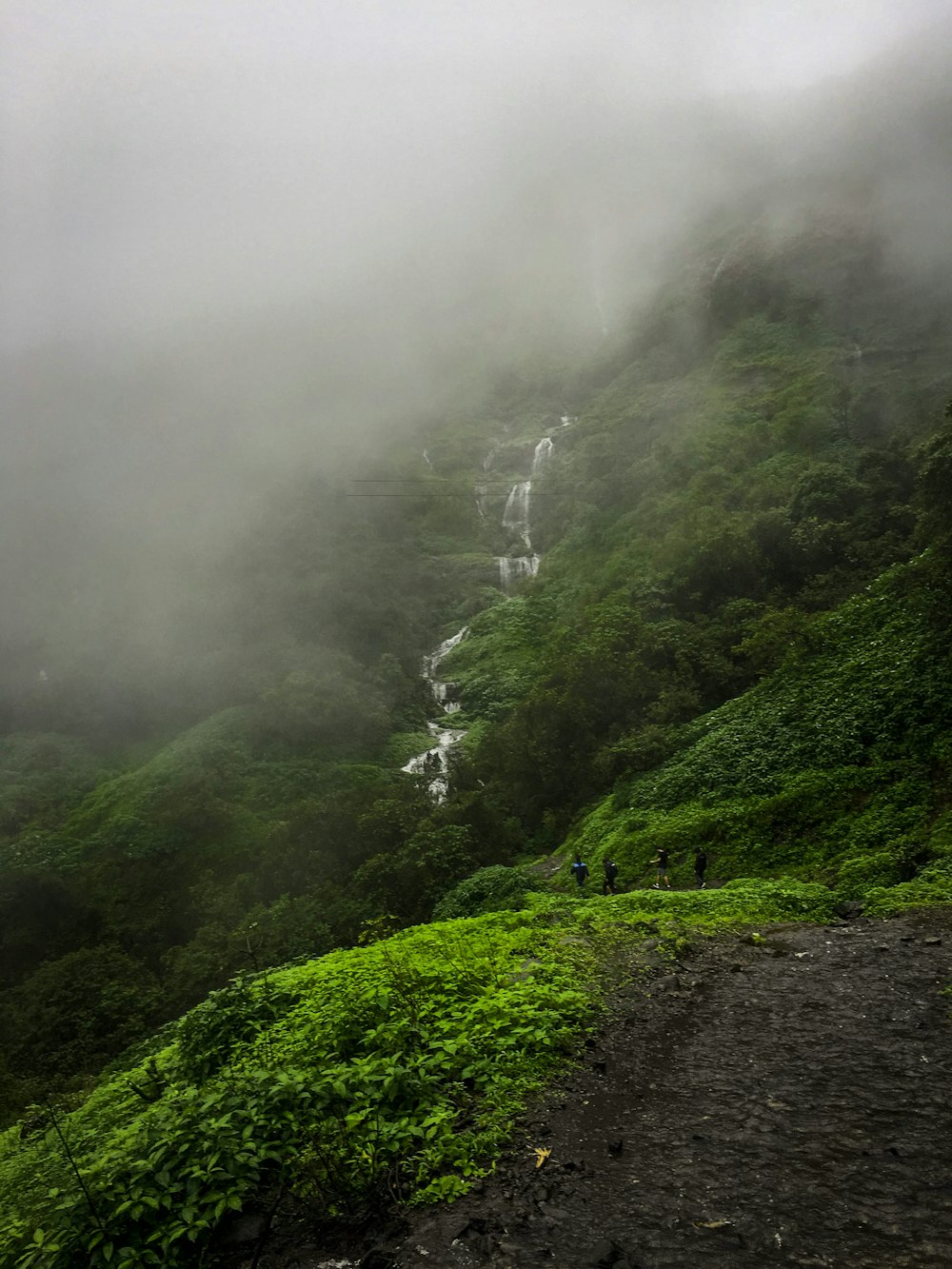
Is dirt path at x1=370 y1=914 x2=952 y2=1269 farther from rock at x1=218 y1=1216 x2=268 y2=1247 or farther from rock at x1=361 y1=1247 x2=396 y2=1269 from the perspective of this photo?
rock at x1=218 y1=1216 x2=268 y2=1247

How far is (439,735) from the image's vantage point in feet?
145

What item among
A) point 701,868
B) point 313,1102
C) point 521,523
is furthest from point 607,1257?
point 521,523

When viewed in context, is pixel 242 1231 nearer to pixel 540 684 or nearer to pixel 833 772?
pixel 833 772

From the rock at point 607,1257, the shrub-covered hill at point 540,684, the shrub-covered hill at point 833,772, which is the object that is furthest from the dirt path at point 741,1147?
the shrub-covered hill at point 833,772

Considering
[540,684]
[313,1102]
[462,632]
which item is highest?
[462,632]

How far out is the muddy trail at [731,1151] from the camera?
15.8 ft

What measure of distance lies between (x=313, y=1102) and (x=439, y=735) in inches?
1492

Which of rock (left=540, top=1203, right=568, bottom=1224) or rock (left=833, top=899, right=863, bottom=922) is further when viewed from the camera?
rock (left=833, top=899, right=863, bottom=922)

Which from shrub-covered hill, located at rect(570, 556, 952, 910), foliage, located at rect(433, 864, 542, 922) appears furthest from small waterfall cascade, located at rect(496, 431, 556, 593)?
foliage, located at rect(433, 864, 542, 922)

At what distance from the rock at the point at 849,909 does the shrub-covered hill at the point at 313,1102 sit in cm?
384

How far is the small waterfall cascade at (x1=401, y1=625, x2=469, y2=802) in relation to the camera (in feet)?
115

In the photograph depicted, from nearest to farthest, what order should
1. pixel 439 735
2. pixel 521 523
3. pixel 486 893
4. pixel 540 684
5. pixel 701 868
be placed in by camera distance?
pixel 701 868, pixel 486 893, pixel 540 684, pixel 439 735, pixel 521 523

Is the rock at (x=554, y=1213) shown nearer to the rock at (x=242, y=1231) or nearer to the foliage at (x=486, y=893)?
the rock at (x=242, y=1231)

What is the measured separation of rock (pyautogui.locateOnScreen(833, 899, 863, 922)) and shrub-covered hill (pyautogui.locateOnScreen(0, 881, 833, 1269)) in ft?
12.6
